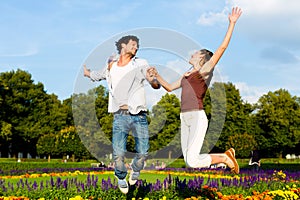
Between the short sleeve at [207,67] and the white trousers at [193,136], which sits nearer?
the white trousers at [193,136]

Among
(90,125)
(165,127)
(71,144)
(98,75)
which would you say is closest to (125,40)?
(98,75)

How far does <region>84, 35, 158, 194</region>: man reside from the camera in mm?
5742

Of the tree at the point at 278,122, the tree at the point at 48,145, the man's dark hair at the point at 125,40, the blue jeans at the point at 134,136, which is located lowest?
the blue jeans at the point at 134,136

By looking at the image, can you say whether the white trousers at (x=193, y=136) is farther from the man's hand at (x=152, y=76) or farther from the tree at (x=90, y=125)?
the tree at (x=90, y=125)

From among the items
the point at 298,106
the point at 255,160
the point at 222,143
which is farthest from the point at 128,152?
the point at 298,106

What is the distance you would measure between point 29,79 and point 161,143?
53.5 meters

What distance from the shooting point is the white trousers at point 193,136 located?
6168mm

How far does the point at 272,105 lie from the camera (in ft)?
202

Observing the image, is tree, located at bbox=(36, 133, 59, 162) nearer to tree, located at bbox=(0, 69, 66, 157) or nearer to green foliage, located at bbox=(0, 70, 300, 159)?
green foliage, located at bbox=(0, 70, 300, 159)

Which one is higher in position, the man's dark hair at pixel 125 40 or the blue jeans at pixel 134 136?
the man's dark hair at pixel 125 40

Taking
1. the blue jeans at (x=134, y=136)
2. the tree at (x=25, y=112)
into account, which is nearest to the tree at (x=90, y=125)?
the blue jeans at (x=134, y=136)

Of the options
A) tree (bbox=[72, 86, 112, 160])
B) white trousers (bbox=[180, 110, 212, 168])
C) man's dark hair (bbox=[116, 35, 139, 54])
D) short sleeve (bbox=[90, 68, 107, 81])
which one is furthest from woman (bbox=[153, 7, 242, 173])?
tree (bbox=[72, 86, 112, 160])

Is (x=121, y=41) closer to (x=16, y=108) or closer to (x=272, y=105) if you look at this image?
(x=16, y=108)

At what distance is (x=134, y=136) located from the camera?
6035 millimetres
